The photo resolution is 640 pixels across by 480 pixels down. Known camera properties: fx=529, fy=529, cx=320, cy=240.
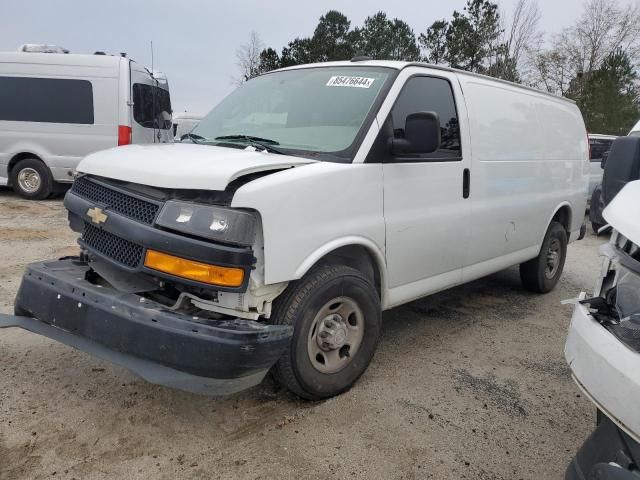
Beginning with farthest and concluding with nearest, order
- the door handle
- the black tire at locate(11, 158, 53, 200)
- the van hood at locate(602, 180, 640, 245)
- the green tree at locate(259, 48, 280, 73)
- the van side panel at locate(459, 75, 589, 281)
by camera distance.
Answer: the green tree at locate(259, 48, 280, 73), the black tire at locate(11, 158, 53, 200), the van side panel at locate(459, 75, 589, 281), the door handle, the van hood at locate(602, 180, 640, 245)

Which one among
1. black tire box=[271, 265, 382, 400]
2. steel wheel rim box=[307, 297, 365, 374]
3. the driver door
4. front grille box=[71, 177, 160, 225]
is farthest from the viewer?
the driver door

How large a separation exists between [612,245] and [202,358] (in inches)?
72.5

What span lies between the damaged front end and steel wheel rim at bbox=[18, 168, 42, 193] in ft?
25.9

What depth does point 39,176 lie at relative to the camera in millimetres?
9758

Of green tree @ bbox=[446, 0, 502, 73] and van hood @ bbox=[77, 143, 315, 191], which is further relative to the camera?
green tree @ bbox=[446, 0, 502, 73]

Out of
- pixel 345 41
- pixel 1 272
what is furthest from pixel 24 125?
pixel 345 41

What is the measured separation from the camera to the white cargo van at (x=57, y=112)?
9.49m

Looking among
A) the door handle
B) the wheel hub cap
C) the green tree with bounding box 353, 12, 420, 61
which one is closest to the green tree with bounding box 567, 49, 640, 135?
the green tree with bounding box 353, 12, 420, 61

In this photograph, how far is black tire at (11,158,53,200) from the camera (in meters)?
9.73

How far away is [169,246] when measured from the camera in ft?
8.15

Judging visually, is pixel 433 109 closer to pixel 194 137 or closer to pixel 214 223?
pixel 194 137

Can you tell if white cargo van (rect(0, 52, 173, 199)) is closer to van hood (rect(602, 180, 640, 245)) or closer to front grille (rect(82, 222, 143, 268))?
front grille (rect(82, 222, 143, 268))

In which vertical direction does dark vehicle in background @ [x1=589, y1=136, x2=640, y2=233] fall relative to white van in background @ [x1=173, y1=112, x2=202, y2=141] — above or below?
below

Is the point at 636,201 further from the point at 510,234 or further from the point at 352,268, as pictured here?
the point at 510,234
